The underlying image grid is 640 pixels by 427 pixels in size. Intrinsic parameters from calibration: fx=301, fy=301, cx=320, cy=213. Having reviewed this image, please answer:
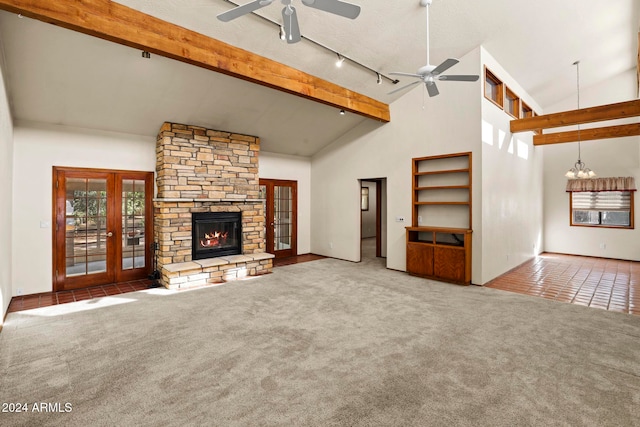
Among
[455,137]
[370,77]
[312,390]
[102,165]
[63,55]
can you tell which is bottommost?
[312,390]

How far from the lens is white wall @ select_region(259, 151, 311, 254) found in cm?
756

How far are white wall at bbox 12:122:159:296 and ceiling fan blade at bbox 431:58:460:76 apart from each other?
17.7 feet

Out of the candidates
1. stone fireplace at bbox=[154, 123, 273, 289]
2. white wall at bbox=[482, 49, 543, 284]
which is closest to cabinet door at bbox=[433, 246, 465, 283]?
white wall at bbox=[482, 49, 543, 284]

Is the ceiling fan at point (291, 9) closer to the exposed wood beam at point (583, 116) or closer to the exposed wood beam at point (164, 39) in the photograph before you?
the exposed wood beam at point (164, 39)

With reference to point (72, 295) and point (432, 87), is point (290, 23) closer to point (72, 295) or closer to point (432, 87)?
point (432, 87)

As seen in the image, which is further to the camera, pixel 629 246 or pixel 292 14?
pixel 629 246

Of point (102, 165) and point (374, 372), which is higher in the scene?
point (102, 165)

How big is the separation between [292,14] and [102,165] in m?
4.48

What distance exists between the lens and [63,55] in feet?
11.7

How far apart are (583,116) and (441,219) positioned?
9.62ft

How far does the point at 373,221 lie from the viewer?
11.9 meters

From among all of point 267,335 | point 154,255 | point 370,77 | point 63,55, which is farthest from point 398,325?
point 63,55

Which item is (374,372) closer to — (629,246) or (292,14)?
(292,14)

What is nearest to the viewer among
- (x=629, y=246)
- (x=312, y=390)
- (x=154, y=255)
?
(x=312, y=390)
